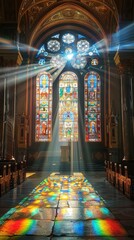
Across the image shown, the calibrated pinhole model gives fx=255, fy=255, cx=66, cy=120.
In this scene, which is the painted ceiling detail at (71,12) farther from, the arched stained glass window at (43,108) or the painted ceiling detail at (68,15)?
the arched stained glass window at (43,108)

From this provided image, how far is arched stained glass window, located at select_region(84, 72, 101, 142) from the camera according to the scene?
19.5 m

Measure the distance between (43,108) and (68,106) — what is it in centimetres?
196

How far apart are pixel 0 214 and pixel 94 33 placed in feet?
59.4

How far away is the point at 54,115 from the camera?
779 inches

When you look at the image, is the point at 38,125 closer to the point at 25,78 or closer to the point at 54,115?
the point at 54,115

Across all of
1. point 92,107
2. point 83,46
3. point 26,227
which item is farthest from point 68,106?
point 26,227

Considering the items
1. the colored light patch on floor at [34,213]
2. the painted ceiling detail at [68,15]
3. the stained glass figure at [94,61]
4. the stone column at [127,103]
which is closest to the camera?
the colored light patch on floor at [34,213]

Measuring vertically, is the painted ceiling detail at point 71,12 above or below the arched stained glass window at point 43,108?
above

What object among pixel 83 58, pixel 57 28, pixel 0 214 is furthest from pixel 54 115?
pixel 0 214

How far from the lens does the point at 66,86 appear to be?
20.4 meters

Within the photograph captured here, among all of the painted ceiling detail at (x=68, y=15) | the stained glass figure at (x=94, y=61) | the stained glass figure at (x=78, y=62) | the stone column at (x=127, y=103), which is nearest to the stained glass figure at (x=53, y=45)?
the stained glass figure at (x=78, y=62)

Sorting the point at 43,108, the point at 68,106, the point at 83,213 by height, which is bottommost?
the point at 83,213

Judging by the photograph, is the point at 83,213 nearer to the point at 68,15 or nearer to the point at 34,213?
the point at 34,213

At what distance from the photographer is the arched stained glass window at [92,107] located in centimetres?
1953
